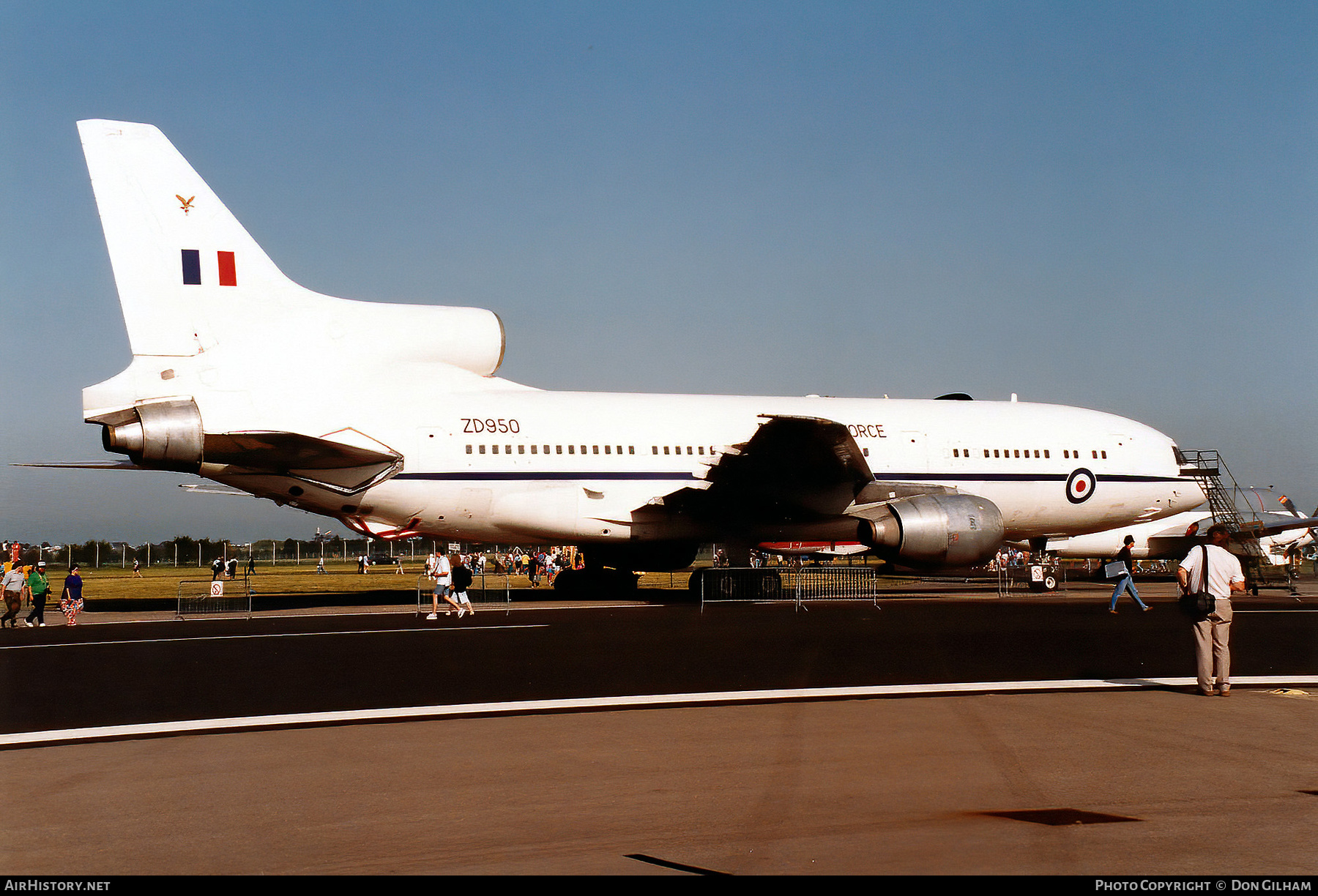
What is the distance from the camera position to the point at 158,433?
17.7 meters

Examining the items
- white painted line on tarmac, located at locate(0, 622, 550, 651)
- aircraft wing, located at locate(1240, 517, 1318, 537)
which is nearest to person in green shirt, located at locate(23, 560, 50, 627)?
white painted line on tarmac, located at locate(0, 622, 550, 651)

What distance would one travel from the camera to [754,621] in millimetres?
16875

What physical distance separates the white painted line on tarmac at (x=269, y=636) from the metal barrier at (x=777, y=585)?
5.68 m

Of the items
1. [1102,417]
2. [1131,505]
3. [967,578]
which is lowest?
[967,578]

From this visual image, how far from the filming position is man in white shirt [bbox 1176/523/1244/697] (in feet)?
29.2

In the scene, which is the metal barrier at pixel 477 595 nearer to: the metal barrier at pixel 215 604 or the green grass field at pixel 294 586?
the green grass field at pixel 294 586

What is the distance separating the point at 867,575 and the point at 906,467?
9.68 feet

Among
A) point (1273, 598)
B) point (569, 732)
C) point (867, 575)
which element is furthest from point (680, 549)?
point (569, 732)

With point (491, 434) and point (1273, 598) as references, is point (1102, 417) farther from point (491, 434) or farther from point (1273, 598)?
point (491, 434)

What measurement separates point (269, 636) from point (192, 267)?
7.50 m

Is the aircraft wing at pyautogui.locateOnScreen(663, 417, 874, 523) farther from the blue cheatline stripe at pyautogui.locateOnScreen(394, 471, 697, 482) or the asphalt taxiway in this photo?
the asphalt taxiway

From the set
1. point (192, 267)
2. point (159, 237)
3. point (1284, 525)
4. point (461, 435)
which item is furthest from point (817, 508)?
point (1284, 525)

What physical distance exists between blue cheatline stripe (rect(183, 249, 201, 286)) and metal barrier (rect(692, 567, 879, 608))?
10.9 meters

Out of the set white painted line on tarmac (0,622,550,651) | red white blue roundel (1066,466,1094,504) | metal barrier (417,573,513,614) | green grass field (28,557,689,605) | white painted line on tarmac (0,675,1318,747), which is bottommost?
green grass field (28,557,689,605)
